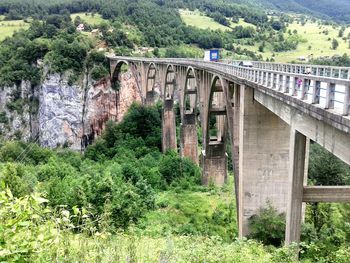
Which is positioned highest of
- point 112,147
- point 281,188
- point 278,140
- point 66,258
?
point 66,258

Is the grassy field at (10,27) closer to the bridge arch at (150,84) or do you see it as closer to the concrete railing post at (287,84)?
the bridge arch at (150,84)

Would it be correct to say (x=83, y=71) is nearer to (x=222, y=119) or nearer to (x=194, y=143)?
(x=194, y=143)

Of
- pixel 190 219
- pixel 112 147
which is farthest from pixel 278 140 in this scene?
pixel 112 147

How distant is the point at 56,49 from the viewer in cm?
7781

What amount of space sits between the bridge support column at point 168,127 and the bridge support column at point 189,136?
7711mm

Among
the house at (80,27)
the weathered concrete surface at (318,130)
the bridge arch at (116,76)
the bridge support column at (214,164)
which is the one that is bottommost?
the bridge support column at (214,164)

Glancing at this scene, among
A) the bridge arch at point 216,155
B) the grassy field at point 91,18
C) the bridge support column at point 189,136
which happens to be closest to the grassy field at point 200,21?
the grassy field at point 91,18

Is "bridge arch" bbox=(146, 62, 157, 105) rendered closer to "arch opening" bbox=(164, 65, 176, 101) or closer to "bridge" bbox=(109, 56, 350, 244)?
"arch opening" bbox=(164, 65, 176, 101)

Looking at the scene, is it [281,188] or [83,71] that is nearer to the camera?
[281,188]

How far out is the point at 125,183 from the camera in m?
37.2

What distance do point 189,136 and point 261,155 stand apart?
27718mm

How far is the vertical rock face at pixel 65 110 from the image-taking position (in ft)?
254

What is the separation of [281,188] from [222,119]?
19964 millimetres

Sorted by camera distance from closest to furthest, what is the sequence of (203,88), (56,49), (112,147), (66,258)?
(66,258) → (203,88) → (112,147) → (56,49)
